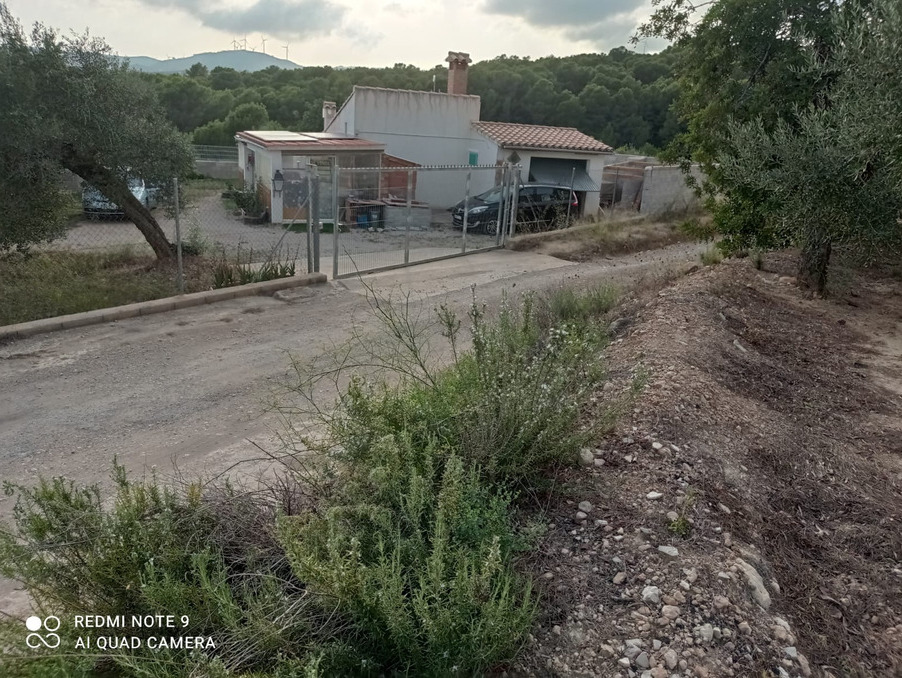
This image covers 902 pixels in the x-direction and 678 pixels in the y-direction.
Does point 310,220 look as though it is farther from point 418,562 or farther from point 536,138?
point 536,138

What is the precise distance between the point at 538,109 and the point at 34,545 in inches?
1822

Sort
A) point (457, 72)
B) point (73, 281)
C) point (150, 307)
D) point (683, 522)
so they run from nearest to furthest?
point (683, 522)
point (150, 307)
point (73, 281)
point (457, 72)

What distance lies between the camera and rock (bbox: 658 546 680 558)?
3326 millimetres

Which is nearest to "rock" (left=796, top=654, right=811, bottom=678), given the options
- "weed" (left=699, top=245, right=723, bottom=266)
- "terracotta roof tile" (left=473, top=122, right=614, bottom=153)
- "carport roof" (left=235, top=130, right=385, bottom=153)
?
"weed" (left=699, top=245, right=723, bottom=266)

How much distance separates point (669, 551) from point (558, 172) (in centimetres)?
2224

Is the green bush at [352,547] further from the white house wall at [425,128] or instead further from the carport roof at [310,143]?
the white house wall at [425,128]

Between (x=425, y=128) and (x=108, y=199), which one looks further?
(x=425, y=128)

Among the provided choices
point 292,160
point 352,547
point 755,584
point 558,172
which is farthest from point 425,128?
point 352,547

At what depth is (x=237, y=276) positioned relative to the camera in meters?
10.3

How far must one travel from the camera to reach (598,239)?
1595 centimetres

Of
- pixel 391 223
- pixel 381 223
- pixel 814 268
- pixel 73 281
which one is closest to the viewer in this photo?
pixel 814 268

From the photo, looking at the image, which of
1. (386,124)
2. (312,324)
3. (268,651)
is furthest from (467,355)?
(386,124)

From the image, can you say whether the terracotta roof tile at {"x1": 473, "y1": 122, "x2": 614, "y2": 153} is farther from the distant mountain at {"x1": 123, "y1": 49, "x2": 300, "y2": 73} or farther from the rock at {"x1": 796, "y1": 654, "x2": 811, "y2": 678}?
the distant mountain at {"x1": 123, "y1": 49, "x2": 300, "y2": 73}

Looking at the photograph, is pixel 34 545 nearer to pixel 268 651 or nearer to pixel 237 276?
pixel 268 651
